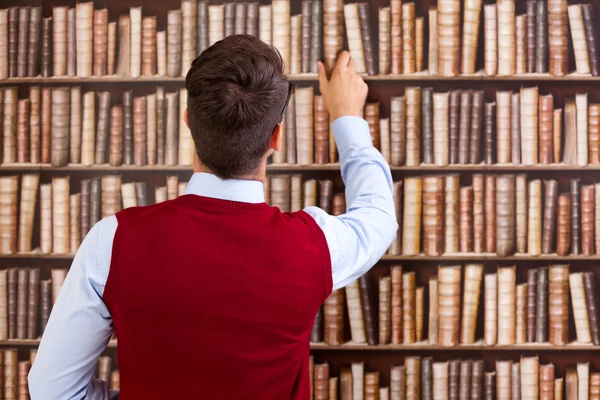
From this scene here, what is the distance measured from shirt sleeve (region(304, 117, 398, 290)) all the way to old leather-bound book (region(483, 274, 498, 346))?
781mm

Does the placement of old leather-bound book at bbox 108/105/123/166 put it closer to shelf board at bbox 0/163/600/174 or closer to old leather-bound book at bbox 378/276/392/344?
shelf board at bbox 0/163/600/174

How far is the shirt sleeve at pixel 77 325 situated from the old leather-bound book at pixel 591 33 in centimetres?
172

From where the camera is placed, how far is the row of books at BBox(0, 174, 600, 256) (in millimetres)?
2105

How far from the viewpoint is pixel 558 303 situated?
2119 millimetres

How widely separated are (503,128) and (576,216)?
1.31 ft

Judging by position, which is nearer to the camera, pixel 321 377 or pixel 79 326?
pixel 79 326

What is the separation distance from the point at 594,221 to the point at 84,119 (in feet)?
6.04

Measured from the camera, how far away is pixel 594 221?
6.90ft

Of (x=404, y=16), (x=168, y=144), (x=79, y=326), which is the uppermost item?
(x=404, y=16)

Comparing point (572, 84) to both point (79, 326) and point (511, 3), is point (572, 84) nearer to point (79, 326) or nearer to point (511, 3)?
point (511, 3)

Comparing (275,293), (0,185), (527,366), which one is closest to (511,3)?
(527,366)

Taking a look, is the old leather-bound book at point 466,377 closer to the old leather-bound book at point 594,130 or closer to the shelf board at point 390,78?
the old leather-bound book at point 594,130

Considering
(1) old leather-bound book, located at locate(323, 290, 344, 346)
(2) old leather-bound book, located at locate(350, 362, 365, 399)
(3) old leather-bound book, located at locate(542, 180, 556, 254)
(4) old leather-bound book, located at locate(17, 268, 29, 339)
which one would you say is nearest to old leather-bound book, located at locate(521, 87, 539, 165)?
(3) old leather-bound book, located at locate(542, 180, 556, 254)

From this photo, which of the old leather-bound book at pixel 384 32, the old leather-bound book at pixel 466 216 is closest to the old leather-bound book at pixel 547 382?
the old leather-bound book at pixel 466 216
